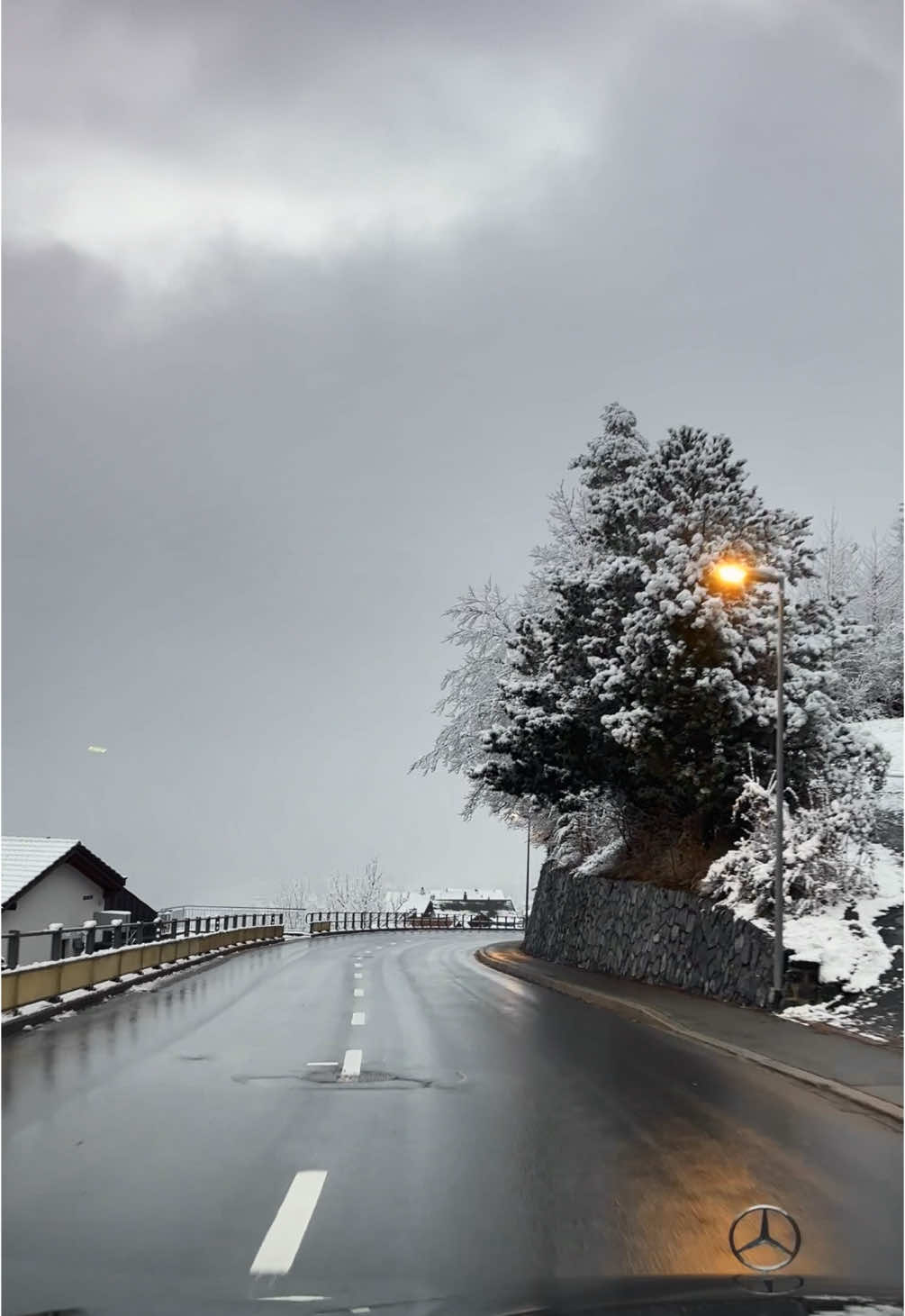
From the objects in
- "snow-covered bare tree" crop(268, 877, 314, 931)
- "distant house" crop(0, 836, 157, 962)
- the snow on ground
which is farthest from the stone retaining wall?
"snow-covered bare tree" crop(268, 877, 314, 931)

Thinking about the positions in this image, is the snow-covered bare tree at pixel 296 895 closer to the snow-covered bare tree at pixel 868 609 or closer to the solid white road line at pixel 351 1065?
the snow-covered bare tree at pixel 868 609

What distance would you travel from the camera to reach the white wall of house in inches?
1556

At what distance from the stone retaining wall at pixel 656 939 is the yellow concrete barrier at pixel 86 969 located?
11.3 meters

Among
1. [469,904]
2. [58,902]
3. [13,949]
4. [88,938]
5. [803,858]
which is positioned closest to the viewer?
[13,949]

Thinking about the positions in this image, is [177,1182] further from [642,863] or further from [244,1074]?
[642,863]

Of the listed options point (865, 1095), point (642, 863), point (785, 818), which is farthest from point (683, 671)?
point (865, 1095)

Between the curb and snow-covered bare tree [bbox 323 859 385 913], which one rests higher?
the curb

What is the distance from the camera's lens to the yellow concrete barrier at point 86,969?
17000 mm

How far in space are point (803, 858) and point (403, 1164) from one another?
15482 millimetres

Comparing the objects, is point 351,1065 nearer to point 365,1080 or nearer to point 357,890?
point 365,1080

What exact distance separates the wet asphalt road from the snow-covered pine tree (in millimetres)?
11313

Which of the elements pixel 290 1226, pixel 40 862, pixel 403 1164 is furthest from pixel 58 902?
pixel 290 1226

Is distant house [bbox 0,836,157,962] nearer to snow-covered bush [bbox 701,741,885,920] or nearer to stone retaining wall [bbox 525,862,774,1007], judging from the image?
stone retaining wall [bbox 525,862,774,1007]

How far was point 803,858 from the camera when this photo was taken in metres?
22.1
